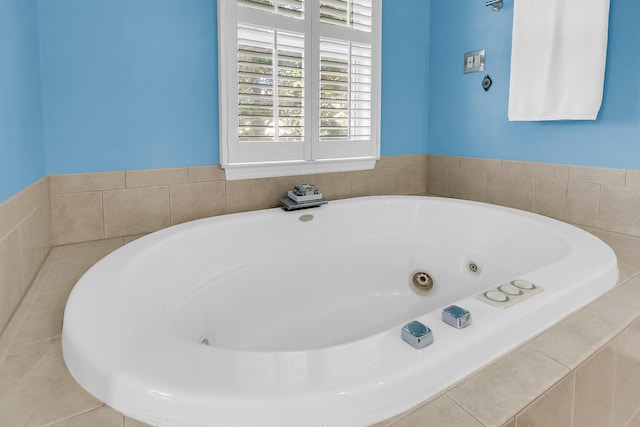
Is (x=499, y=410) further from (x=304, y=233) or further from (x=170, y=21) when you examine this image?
(x=170, y=21)

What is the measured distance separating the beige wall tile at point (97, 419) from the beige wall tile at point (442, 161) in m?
2.27

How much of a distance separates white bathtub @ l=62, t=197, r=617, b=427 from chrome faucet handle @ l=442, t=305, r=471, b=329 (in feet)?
0.09

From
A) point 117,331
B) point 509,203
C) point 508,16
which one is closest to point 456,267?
point 509,203

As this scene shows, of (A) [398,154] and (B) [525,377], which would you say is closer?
(B) [525,377]

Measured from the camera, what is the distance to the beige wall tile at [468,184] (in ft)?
7.58

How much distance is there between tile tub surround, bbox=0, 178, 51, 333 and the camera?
0.97 meters

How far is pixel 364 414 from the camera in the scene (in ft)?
2.03

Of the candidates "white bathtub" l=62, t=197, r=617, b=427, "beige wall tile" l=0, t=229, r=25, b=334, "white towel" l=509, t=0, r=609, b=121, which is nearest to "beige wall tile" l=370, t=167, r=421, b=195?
"white bathtub" l=62, t=197, r=617, b=427

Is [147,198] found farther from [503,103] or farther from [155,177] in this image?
[503,103]

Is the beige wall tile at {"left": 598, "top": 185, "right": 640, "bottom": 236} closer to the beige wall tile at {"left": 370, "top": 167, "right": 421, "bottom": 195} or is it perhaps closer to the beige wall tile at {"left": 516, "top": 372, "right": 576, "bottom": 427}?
the beige wall tile at {"left": 370, "top": 167, "right": 421, "bottom": 195}

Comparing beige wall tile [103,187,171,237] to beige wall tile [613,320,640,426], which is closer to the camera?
beige wall tile [613,320,640,426]

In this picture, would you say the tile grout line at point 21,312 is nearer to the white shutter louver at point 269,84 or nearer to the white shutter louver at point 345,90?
the white shutter louver at point 269,84

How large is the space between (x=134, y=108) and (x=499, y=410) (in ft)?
5.55

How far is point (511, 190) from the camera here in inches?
85.1
